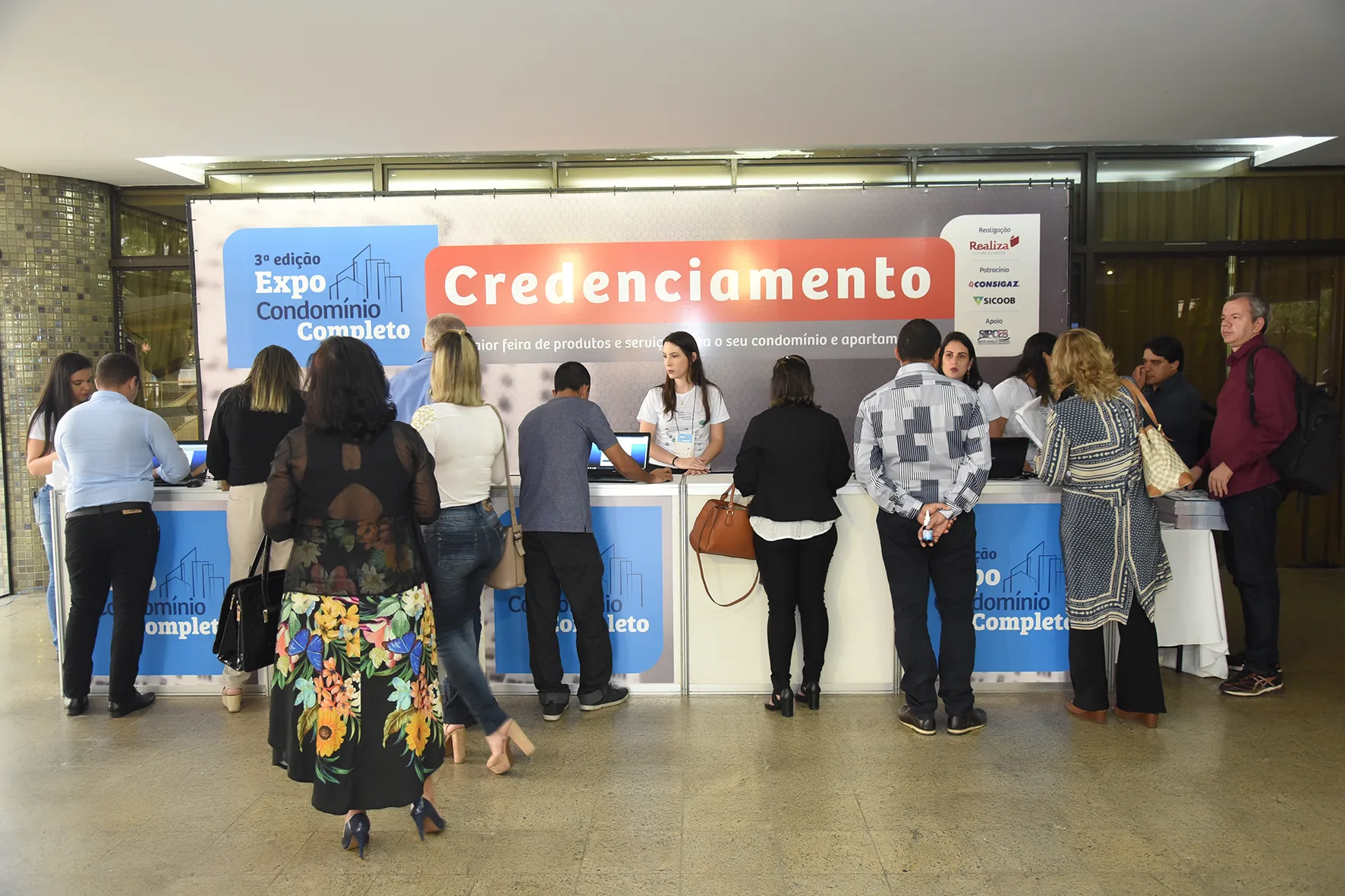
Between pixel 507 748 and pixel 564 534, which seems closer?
pixel 507 748

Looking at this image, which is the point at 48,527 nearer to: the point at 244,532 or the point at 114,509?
the point at 114,509

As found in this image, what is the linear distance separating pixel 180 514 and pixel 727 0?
10.6 ft

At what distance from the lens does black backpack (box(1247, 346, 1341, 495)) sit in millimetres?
3869

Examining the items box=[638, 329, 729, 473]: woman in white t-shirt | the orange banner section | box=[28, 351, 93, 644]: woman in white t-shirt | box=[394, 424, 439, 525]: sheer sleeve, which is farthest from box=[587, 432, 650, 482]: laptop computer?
box=[28, 351, 93, 644]: woman in white t-shirt

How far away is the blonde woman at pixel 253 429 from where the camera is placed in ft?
12.0

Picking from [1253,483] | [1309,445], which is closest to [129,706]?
[1253,483]

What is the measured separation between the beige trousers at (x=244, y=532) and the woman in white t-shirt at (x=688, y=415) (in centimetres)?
198

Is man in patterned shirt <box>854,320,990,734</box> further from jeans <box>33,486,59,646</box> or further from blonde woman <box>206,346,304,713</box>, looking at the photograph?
jeans <box>33,486,59,646</box>

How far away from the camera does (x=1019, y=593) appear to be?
3.99 m

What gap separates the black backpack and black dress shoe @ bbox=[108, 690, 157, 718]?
5.02 m

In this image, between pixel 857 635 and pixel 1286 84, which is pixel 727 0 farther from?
pixel 1286 84

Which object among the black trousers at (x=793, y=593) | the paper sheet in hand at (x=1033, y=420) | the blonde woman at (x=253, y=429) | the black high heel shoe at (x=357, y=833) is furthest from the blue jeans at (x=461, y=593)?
the paper sheet in hand at (x=1033, y=420)

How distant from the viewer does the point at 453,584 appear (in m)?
3.18

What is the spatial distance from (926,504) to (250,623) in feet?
7.76
